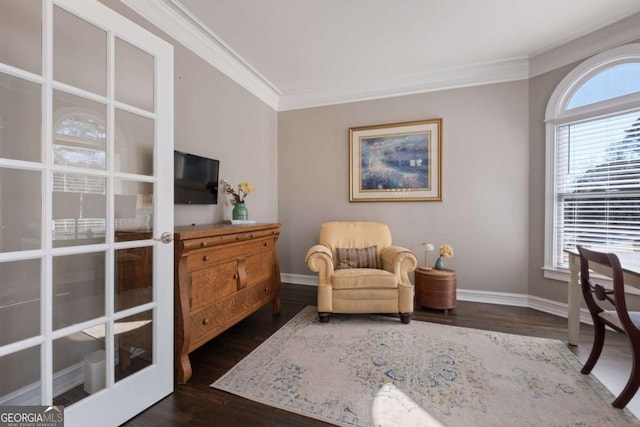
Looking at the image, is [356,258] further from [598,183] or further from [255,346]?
[598,183]

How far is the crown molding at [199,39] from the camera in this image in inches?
81.7

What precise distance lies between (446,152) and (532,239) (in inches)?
53.9

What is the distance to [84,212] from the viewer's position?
1.30 meters

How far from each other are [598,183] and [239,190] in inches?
143

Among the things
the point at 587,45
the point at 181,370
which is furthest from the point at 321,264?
the point at 587,45

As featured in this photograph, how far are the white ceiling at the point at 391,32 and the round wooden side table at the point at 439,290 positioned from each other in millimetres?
2320

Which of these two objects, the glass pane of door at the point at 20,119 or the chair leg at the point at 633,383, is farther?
the chair leg at the point at 633,383

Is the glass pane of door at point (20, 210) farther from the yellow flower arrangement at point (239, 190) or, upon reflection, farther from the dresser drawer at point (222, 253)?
the yellow flower arrangement at point (239, 190)

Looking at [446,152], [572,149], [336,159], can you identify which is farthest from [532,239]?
[336,159]

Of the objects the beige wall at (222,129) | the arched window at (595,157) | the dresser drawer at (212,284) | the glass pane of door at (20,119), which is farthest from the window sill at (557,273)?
the glass pane of door at (20,119)

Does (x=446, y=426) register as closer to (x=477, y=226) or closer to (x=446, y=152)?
(x=477, y=226)

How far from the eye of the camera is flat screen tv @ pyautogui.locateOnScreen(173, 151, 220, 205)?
7.42 feet

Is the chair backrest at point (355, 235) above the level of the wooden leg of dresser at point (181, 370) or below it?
above

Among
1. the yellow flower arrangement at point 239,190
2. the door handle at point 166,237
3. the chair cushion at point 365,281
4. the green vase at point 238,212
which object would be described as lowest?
the chair cushion at point 365,281
